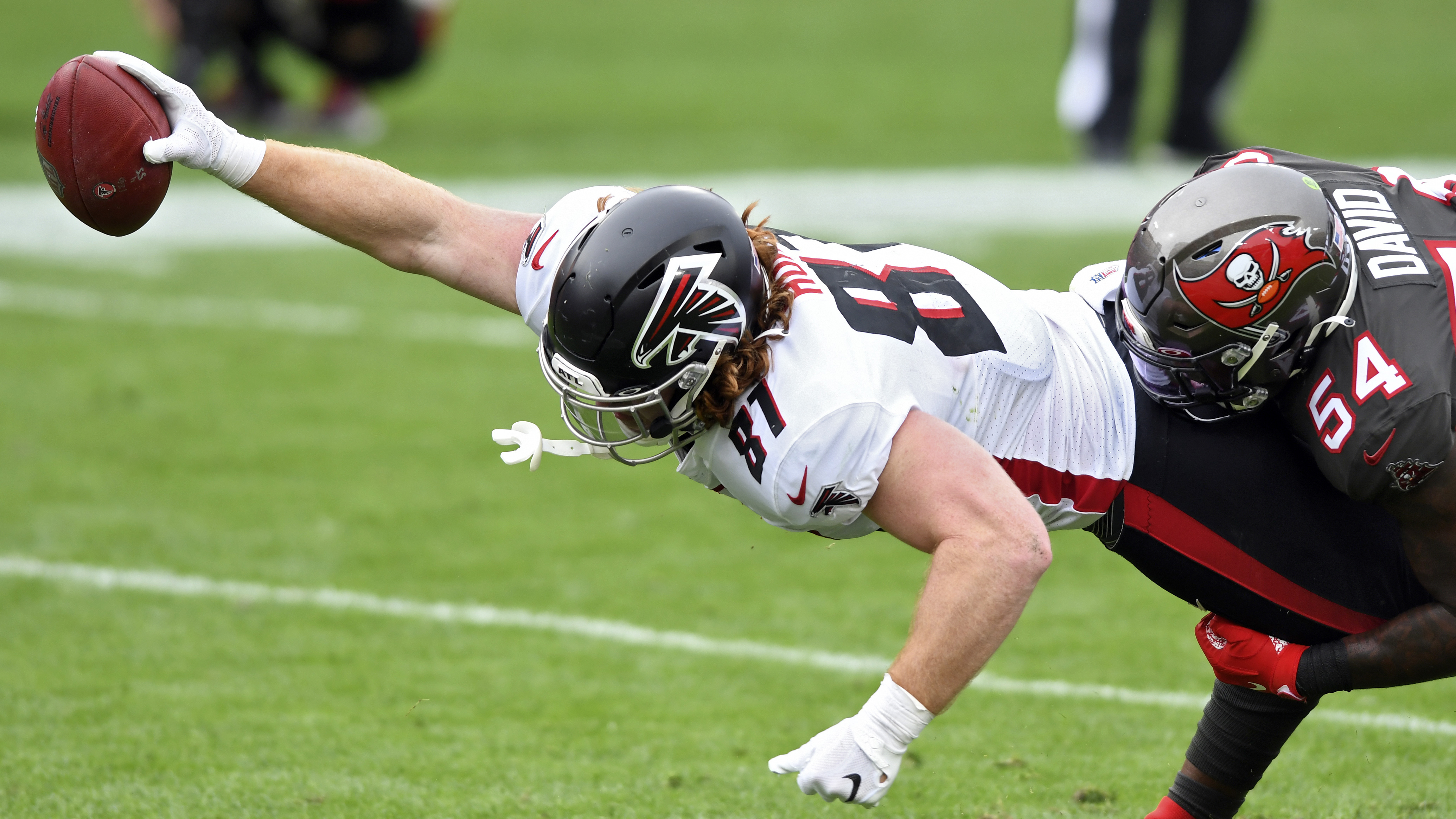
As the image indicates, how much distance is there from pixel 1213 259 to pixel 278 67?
624 inches

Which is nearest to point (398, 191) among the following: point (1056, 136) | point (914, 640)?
point (914, 640)

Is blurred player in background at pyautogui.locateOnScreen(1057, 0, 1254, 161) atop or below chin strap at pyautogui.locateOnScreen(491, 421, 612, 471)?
below

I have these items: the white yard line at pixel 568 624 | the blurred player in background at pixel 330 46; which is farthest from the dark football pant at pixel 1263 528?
the blurred player in background at pixel 330 46

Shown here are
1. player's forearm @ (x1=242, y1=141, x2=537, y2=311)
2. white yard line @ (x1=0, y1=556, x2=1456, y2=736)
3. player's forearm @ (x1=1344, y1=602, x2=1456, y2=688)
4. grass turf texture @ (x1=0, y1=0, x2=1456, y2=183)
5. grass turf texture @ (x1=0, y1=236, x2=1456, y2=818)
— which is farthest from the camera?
grass turf texture @ (x1=0, y1=0, x2=1456, y2=183)

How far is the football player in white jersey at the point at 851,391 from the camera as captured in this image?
295 cm

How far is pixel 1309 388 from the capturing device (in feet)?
10.5

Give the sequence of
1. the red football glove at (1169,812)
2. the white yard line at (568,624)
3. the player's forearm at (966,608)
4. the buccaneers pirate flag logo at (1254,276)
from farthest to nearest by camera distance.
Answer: the white yard line at (568,624) → the red football glove at (1169,812) → the buccaneers pirate flag logo at (1254,276) → the player's forearm at (966,608)

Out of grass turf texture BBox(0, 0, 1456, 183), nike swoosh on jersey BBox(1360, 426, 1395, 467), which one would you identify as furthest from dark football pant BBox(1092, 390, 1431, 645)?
grass turf texture BBox(0, 0, 1456, 183)

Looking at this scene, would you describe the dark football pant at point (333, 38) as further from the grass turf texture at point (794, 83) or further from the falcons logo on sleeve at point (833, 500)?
the falcons logo on sleeve at point (833, 500)

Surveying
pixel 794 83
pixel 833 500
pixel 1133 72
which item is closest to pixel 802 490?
pixel 833 500

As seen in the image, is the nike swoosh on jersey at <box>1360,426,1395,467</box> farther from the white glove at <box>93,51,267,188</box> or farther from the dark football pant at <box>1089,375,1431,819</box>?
the white glove at <box>93,51,267,188</box>

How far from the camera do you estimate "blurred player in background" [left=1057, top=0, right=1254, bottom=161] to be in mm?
12438

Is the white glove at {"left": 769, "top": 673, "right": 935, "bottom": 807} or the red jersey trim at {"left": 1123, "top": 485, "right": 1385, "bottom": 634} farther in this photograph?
the red jersey trim at {"left": 1123, "top": 485, "right": 1385, "bottom": 634}

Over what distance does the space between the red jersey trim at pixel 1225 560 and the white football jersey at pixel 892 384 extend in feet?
0.25
